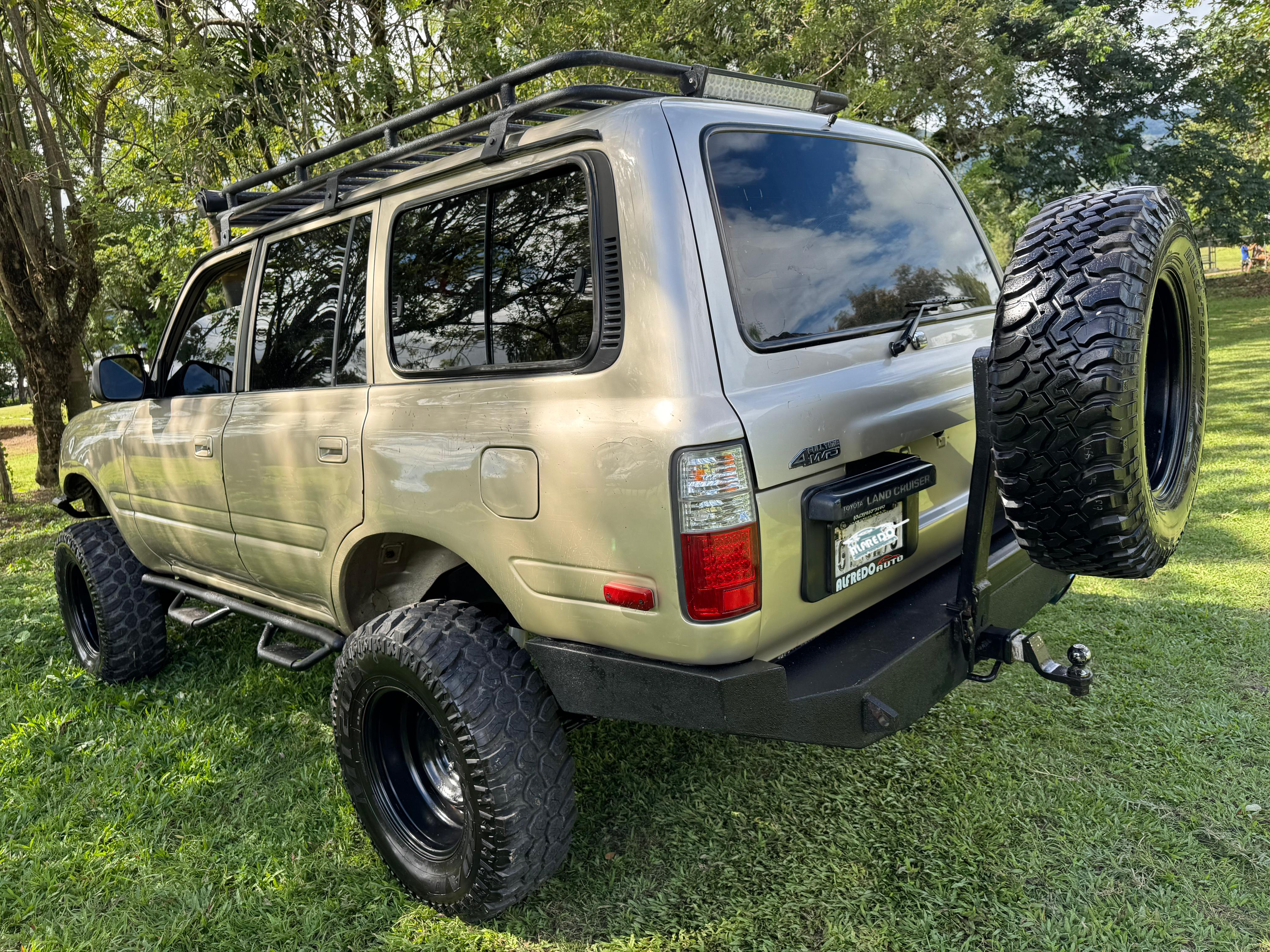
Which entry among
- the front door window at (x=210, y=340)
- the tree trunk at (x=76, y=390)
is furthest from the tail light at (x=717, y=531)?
the tree trunk at (x=76, y=390)

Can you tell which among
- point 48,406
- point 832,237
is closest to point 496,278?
point 832,237

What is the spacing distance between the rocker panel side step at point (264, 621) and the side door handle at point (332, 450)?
2.20ft

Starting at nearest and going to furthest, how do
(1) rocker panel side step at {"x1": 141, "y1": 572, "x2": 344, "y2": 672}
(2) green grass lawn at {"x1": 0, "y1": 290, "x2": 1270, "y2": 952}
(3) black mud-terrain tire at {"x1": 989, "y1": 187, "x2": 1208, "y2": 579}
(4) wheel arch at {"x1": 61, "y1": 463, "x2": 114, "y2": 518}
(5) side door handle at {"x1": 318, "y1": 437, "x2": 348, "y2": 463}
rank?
(3) black mud-terrain tire at {"x1": 989, "y1": 187, "x2": 1208, "y2": 579} → (2) green grass lawn at {"x1": 0, "y1": 290, "x2": 1270, "y2": 952} → (5) side door handle at {"x1": 318, "y1": 437, "x2": 348, "y2": 463} → (1) rocker panel side step at {"x1": 141, "y1": 572, "x2": 344, "y2": 672} → (4) wheel arch at {"x1": 61, "y1": 463, "x2": 114, "y2": 518}

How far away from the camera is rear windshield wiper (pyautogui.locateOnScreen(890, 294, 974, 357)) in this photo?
100 inches

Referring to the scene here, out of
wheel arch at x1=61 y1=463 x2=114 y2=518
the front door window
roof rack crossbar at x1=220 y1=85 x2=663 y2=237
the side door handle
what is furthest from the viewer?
wheel arch at x1=61 y1=463 x2=114 y2=518

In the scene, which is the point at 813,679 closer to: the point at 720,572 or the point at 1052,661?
the point at 720,572

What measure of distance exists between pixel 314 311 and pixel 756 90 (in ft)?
5.53

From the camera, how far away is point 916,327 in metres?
2.62

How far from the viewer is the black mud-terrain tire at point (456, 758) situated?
230cm

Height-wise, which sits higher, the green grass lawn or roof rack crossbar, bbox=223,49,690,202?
roof rack crossbar, bbox=223,49,690,202

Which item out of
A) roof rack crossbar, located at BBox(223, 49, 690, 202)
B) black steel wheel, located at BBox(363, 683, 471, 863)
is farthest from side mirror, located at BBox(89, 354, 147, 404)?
black steel wheel, located at BBox(363, 683, 471, 863)

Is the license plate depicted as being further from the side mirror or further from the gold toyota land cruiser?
the side mirror

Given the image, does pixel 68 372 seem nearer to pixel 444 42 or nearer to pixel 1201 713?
pixel 444 42

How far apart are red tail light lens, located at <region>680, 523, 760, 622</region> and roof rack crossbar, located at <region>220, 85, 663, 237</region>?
A: 1.17m
